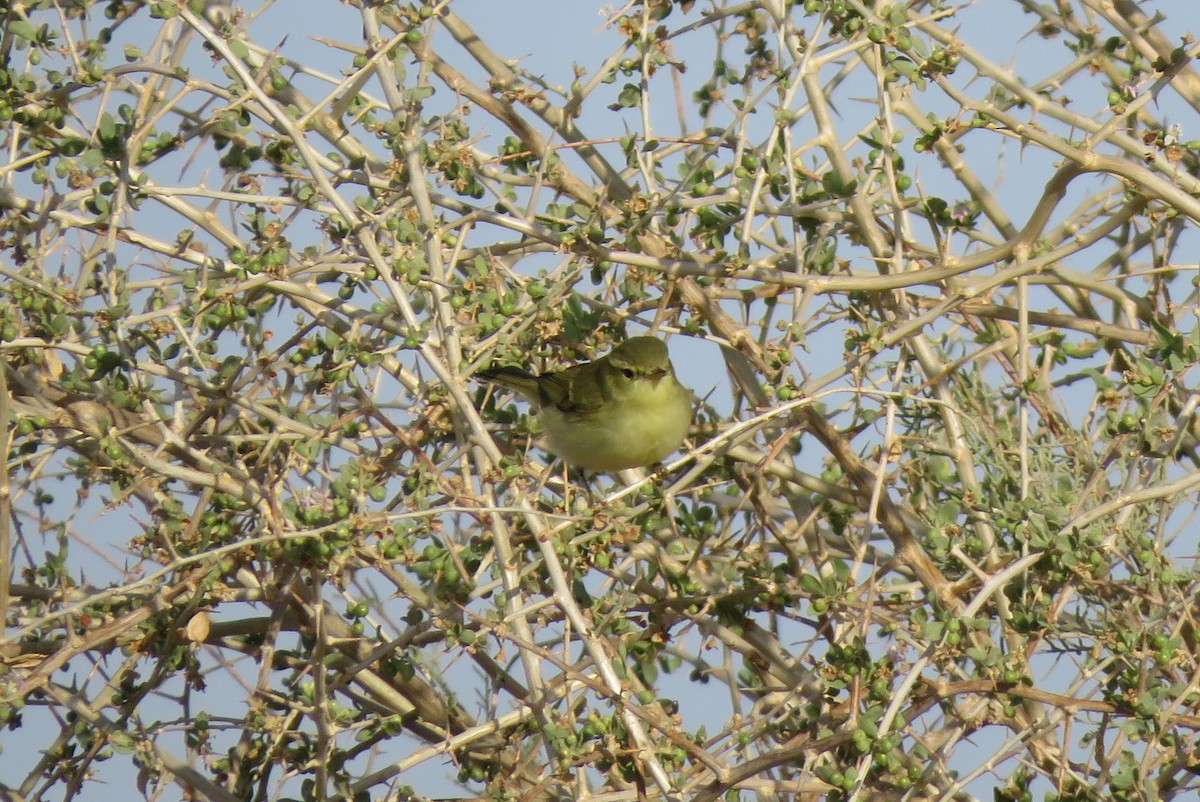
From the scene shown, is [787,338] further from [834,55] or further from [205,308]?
[205,308]

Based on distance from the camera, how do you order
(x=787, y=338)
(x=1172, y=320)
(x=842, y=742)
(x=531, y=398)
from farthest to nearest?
(x=531, y=398) < (x=1172, y=320) < (x=787, y=338) < (x=842, y=742)

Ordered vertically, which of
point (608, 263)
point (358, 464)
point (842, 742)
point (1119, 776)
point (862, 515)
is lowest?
point (1119, 776)

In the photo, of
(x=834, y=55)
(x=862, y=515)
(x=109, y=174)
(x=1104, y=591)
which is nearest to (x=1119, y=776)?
(x=1104, y=591)

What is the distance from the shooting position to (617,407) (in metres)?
4.77

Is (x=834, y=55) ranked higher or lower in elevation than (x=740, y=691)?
higher

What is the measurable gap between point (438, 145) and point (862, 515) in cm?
157

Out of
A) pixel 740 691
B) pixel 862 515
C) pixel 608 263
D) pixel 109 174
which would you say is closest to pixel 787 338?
pixel 608 263

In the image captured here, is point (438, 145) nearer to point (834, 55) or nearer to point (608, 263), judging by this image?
point (608, 263)

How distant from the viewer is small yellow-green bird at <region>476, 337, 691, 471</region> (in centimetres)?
458

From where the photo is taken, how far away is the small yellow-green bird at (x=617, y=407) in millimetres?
4582

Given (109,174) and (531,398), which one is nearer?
(109,174)

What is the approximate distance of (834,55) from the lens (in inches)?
138

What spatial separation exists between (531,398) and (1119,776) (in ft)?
7.11

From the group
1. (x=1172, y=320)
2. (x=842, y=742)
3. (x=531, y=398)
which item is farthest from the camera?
(x=531, y=398)
